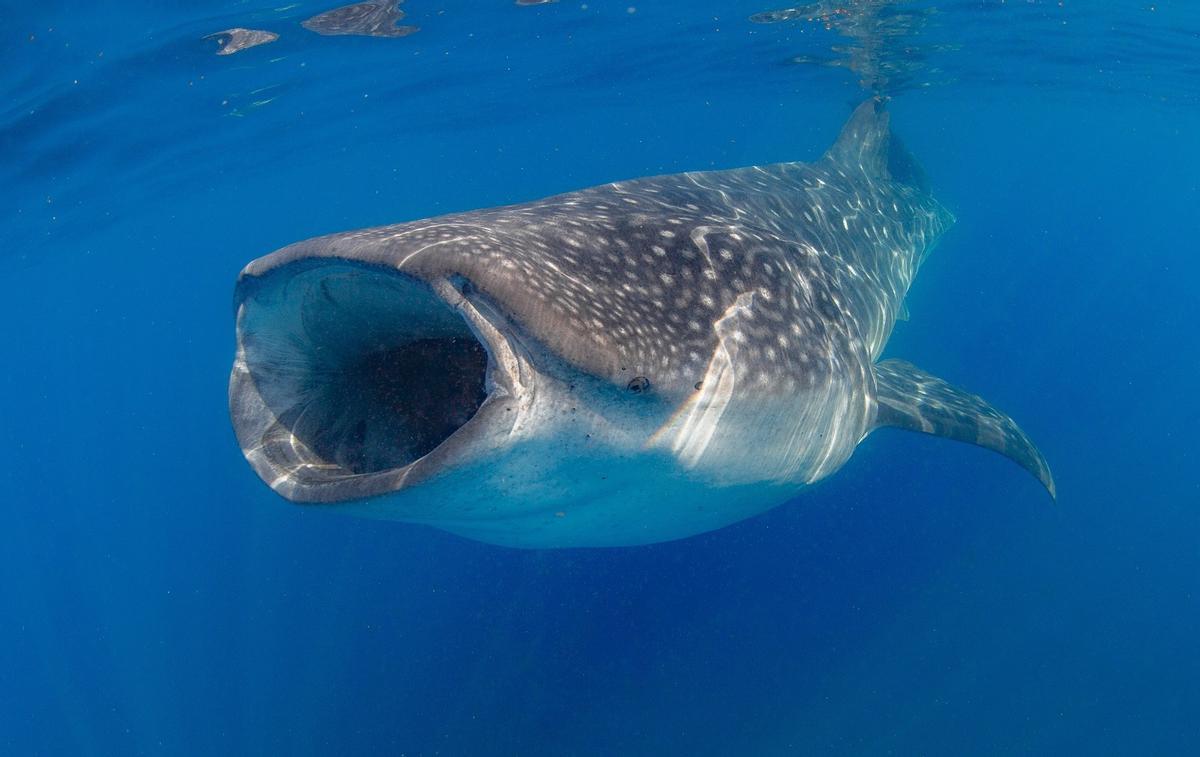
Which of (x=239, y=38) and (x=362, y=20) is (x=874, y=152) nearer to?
(x=362, y=20)

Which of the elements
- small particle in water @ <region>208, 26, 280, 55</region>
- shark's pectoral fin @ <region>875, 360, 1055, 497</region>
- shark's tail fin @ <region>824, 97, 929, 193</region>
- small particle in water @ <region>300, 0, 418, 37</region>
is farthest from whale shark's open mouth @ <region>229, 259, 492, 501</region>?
small particle in water @ <region>208, 26, 280, 55</region>

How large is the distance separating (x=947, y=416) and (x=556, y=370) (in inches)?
174

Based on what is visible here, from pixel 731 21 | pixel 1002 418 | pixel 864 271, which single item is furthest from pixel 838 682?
pixel 731 21

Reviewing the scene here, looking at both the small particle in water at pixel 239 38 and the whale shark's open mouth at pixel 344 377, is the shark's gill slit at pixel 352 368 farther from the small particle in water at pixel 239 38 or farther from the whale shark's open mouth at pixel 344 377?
the small particle in water at pixel 239 38

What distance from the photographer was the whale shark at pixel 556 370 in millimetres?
2285

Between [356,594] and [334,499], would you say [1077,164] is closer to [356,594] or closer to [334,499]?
[356,594]

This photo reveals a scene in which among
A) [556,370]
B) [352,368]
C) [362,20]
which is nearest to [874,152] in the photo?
[352,368]

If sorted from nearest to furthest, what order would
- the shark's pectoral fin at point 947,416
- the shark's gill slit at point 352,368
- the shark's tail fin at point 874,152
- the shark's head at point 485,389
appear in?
the shark's head at point 485,389, the shark's gill slit at point 352,368, the shark's pectoral fin at point 947,416, the shark's tail fin at point 874,152

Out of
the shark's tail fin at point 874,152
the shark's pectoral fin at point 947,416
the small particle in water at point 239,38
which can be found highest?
the small particle in water at point 239,38

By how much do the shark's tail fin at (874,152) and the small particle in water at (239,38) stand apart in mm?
10513

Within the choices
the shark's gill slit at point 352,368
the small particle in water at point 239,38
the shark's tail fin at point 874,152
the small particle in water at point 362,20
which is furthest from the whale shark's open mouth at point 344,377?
the small particle in water at point 239,38

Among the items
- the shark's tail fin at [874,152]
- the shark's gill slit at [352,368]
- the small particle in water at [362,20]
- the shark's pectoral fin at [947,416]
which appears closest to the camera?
the shark's gill slit at [352,368]

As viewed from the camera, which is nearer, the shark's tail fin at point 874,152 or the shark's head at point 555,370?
the shark's head at point 555,370

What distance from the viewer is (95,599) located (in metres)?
18.7
